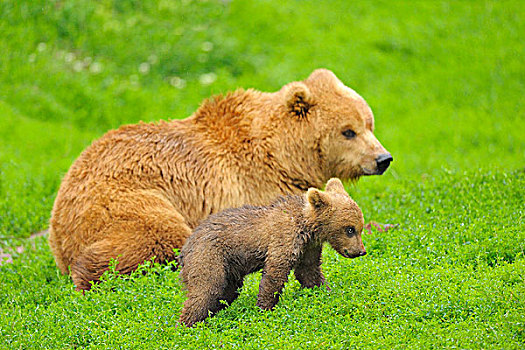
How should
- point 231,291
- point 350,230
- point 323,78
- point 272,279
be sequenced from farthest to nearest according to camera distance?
1. point 323,78
2. point 231,291
3. point 350,230
4. point 272,279

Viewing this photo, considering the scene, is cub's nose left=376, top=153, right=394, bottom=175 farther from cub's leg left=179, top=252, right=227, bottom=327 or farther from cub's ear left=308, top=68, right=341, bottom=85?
cub's leg left=179, top=252, right=227, bottom=327

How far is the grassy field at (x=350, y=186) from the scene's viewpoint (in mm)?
6137

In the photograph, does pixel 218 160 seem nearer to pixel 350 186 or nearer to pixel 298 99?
pixel 298 99

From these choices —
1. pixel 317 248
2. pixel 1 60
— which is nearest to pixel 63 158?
pixel 1 60

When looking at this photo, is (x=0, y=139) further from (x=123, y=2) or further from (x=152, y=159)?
(x=152, y=159)

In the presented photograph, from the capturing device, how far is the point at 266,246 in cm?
625

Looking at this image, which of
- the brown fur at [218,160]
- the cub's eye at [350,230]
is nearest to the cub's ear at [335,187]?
the cub's eye at [350,230]

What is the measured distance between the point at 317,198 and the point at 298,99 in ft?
8.25

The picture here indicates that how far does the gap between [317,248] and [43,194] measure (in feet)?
22.1

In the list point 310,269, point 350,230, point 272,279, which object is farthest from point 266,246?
point 350,230

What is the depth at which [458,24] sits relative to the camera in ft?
59.6

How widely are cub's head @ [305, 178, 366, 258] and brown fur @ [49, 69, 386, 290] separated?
85.6 inches

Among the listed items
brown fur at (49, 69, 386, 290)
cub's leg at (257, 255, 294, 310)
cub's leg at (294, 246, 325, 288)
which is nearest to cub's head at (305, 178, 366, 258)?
cub's leg at (294, 246, 325, 288)

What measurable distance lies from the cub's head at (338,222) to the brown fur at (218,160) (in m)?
2.17
